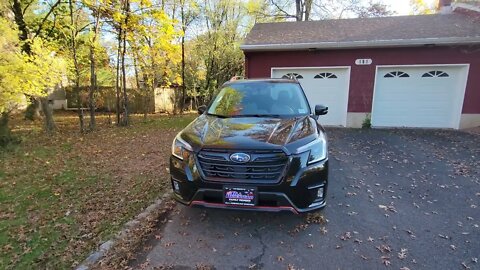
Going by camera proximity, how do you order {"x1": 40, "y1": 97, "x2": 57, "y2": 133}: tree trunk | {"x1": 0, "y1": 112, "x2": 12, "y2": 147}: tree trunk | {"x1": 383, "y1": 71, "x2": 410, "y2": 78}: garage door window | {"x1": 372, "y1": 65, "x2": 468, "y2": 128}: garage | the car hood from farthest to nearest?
{"x1": 40, "y1": 97, "x2": 57, "y2": 133}: tree trunk, {"x1": 383, "y1": 71, "x2": 410, "y2": 78}: garage door window, {"x1": 372, "y1": 65, "x2": 468, "y2": 128}: garage, {"x1": 0, "y1": 112, "x2": 12, "y2": 147}: tree trunk, the car hood

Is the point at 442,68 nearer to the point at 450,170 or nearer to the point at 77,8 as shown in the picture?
the point at 450,170

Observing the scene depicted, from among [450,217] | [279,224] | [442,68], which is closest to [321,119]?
[442,68]

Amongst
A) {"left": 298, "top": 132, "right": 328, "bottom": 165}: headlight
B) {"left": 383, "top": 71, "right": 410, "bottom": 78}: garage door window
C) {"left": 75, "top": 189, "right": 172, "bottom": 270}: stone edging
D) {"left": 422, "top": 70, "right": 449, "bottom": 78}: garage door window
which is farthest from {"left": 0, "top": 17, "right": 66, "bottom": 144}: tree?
{"left": 422, "top": 70, "right": 449, "bottom": 78}: garage door window

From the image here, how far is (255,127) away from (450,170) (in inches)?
176

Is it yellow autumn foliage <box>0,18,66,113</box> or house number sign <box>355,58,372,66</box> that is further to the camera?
house number sign <box>355,58,372,66</box>

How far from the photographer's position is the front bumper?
2.86 m

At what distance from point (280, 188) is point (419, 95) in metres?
9.02

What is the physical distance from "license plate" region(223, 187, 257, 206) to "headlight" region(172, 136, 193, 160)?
591 millimetres

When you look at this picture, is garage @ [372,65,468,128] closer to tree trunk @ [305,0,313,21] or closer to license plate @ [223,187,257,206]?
license plate @ [223,187,257,206]

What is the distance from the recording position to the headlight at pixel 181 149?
3121mm

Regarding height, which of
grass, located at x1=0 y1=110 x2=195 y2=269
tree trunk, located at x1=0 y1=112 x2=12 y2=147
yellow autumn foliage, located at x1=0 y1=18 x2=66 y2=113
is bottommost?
grass, located at x1=0 y1=110 x2=195 y2=269

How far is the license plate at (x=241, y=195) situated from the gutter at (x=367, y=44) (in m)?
7.94

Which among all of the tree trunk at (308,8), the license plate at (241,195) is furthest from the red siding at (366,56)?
the tree trunk at (308,8)

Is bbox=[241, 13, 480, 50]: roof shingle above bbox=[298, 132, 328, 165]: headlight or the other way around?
above
